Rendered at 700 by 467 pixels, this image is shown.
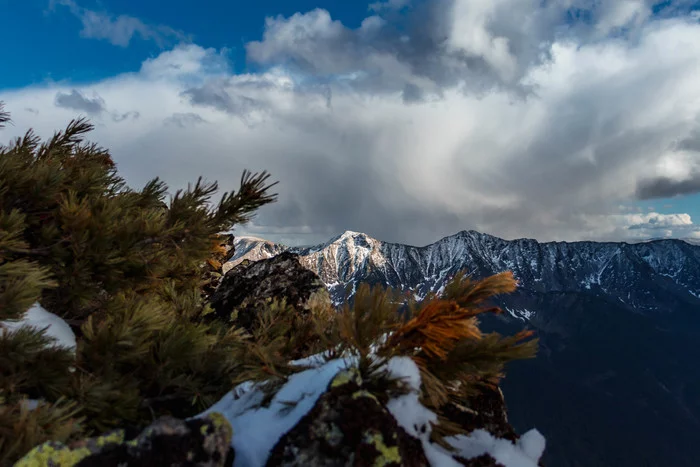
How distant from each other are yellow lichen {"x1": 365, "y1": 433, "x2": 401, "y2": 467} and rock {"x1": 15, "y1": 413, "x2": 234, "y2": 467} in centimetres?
100

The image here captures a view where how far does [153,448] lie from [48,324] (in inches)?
93.3

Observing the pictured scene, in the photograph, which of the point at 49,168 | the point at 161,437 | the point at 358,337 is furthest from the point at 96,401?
the point at 49,168

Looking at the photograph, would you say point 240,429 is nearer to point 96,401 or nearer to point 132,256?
point 96,401

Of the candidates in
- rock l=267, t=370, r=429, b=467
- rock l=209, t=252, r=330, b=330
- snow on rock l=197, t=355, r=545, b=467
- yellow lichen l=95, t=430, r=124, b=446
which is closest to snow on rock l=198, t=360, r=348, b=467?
snow on rock l=197, t=355, r=545, b=467

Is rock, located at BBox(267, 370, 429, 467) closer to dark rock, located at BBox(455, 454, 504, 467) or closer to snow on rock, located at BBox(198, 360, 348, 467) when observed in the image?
snow on rock, located at BBox(198, 360, 348, 467)

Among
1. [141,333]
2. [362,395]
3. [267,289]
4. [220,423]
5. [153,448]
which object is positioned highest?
[267,289]

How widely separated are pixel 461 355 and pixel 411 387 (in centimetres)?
63

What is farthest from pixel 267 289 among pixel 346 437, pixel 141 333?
pixel 346 437

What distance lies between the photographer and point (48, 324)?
4.21 metres

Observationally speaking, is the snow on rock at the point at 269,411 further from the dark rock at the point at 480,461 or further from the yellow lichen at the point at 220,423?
the dark rock at the point at 480,461

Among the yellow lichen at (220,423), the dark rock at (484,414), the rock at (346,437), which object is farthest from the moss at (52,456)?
the dark rock at (484,414)

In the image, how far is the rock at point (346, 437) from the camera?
111 inches

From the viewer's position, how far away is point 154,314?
4238mm

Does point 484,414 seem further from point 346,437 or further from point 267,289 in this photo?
point 267,289
